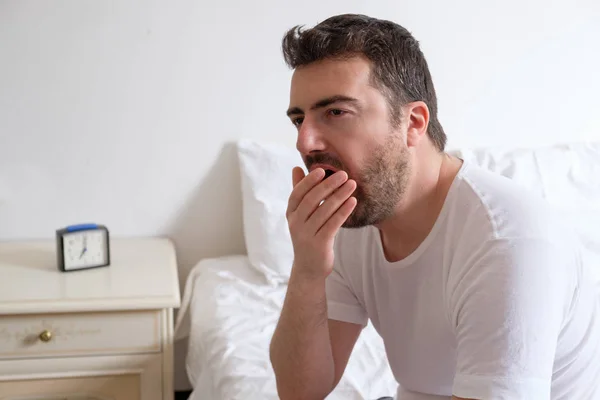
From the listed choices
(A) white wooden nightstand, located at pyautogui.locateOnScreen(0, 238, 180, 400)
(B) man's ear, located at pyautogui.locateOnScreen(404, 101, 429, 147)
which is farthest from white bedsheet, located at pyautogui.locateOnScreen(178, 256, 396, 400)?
(B) man's ear, located at pyautogui.locateOnScreen(404, 101, 429, 147)

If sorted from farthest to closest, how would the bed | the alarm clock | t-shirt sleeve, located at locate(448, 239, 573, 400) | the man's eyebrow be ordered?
the alarm clock, the bed, the man's eyebrow, t-shirt sleeve, located at locate(448, 239, 573, 400)

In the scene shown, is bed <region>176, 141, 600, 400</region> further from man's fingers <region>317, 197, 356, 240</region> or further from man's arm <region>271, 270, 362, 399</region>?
man's fingers <region>317, 197, 356, 240</region>

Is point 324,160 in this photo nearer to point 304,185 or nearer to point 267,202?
point 304,185

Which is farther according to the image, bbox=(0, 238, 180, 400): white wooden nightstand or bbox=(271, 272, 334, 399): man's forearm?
bbox=(0, 238, 180, 400): white wooden nightstand

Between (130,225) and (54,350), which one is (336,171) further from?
(130,225)

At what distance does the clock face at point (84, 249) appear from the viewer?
66.2 inches

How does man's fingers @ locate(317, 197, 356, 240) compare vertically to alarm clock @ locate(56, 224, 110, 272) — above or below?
above

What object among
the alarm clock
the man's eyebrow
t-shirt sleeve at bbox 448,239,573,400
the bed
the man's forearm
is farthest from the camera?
the alarm clock

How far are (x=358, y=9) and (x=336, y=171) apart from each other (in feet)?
3.67

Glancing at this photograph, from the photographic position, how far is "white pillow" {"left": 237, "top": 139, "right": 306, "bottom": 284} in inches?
74.4

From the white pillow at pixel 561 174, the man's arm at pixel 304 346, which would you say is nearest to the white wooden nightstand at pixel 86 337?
the man's arm at pixel 304 346

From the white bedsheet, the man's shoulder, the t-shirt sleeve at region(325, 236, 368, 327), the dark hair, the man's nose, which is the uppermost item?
the dark hair

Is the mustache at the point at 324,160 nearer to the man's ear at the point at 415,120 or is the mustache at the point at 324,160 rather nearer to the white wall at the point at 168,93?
the man's ear at the point at 415,120

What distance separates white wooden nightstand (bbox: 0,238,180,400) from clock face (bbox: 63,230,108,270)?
47mm
